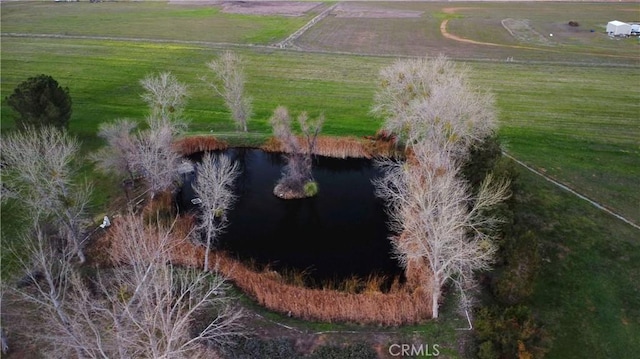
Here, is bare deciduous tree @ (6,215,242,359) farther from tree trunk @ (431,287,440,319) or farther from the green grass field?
the green grass field

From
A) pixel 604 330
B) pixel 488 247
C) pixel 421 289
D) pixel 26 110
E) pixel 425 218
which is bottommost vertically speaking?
pixel 604 330

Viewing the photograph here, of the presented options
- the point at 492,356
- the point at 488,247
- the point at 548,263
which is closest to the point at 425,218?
the point at 488,247

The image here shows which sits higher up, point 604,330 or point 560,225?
point 560,225

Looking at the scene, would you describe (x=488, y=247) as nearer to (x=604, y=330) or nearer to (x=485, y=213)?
(x=485, y=213)

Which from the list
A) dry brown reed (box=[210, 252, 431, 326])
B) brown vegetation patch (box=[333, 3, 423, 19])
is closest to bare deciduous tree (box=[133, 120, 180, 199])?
dry brown reed (box=[210, 252, 431, 326])

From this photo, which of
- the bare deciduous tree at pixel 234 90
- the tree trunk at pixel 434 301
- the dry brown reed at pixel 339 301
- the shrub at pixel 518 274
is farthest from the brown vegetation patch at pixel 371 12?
the tree trunk at pixel 434 301
